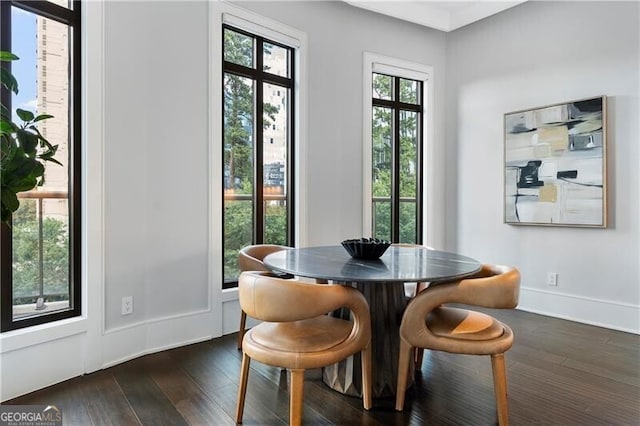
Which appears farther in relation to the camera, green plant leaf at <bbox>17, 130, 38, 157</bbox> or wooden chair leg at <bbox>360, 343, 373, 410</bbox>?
wooden chair leg at <bbox>360, 343, 373, 410</bbox>

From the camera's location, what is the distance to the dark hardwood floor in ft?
6.43

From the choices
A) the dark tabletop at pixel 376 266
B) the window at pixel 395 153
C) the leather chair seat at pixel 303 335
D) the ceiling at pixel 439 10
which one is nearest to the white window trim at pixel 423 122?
the window at pixel 395 153

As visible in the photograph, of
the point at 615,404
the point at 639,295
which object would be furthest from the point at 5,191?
the point at 639,295

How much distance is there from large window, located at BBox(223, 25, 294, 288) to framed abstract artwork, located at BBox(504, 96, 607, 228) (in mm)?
2362

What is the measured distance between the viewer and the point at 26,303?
2291 mm

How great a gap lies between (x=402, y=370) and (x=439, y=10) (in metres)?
4.03

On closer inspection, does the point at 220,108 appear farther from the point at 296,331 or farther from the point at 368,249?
the point at 296,331

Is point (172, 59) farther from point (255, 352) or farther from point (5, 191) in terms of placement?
point (255, 352)

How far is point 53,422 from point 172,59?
2437mm

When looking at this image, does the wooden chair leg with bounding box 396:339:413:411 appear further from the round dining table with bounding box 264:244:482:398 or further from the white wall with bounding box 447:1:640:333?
the white wall with bounding box 447:1:640:333

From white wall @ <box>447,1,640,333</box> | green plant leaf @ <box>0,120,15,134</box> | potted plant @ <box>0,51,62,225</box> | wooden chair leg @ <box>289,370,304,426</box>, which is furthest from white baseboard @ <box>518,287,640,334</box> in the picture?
green plant leaf @ <box>0,120,15,134</box>

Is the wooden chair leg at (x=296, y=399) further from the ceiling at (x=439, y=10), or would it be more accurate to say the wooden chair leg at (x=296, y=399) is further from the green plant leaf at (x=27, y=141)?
the ceiling at (x=439, y=10)

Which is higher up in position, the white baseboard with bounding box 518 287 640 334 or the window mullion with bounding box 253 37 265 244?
the window mullion with bounding box 253 37 265 244

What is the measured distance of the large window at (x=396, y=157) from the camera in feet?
14.6
